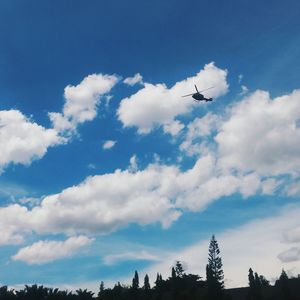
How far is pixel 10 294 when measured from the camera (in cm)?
7706

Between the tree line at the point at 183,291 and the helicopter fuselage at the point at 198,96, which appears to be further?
the tree line at the point at 183,291

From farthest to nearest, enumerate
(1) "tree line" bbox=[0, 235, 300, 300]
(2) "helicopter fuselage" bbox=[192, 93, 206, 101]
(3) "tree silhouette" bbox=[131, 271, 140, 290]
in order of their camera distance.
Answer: (3) "tree silhouette" bbox=[131, 271, 140, 290]
(1) "tree line" bbox=[0, 235, 300, 300]
(2) "helicopter fuselage" bbox=[192, 93, 206, 101]

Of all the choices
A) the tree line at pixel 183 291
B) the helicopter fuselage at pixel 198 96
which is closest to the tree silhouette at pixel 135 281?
the tree line at pixel 183 291

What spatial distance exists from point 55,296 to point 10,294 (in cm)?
792

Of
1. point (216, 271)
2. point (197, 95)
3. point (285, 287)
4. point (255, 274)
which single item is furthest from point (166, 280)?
point (197, 95)

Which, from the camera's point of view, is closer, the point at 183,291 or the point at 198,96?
the point at 198,96

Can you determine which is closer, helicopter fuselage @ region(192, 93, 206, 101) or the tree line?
helicopter fuselage @ region(192, 93, 206, 101)

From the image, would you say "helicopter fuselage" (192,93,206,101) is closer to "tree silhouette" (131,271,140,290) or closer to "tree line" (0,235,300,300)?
"tree line" (0,235,300,300)

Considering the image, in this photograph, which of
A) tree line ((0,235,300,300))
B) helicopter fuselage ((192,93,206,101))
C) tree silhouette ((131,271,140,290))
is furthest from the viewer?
tree silhouette ((131,271,140,290))

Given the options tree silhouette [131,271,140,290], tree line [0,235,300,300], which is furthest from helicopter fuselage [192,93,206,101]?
tree silhouette [131,271,140,290]

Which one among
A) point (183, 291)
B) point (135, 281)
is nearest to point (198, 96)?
point (183, 291)

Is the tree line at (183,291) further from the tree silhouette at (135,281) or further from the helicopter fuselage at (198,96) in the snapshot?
the helicopter fuselage at (198,96)

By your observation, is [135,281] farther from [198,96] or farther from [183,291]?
[198,96]

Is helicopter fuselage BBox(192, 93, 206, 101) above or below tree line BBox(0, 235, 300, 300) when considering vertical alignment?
above
